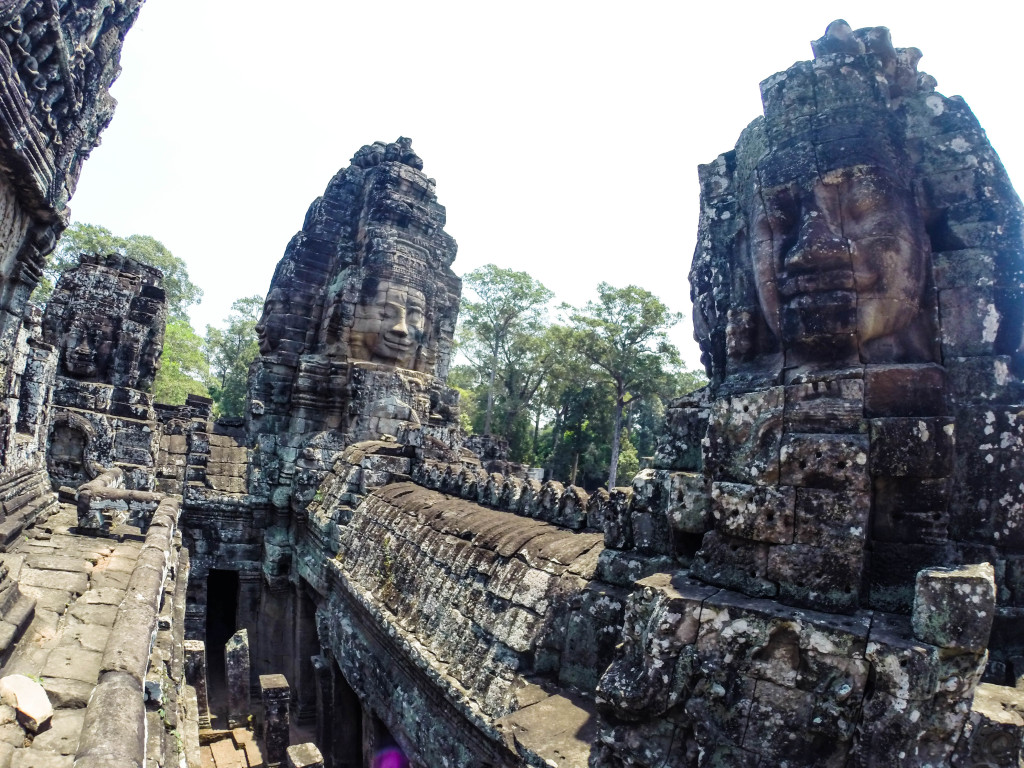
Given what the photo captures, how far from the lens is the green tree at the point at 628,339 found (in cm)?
2942

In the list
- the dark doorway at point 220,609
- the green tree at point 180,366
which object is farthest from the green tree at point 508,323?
the dark doorway at point 220,609

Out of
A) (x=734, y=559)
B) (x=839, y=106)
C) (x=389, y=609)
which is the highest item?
(x=839, y=106)

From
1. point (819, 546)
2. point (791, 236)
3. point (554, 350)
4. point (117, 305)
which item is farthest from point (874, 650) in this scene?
point (554, 350)

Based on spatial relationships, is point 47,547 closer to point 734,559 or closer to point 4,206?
point 4,206

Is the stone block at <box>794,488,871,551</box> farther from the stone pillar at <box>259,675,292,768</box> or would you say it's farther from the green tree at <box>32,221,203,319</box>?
the green tree at <box>32,221,203,319</box>

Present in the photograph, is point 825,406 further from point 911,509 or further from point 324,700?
point 324,700

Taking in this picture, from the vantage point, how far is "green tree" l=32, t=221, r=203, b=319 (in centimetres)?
3130

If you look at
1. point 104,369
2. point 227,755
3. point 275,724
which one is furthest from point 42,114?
point 104,369

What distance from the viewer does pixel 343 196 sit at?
1288 cm

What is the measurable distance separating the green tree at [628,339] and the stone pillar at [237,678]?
22.2 m

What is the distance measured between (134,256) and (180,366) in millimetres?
6687

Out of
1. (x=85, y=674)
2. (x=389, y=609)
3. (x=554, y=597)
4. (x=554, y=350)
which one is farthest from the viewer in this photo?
(x=554, y=350)

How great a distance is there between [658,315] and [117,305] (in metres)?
23.4

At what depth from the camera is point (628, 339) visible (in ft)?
98.1
